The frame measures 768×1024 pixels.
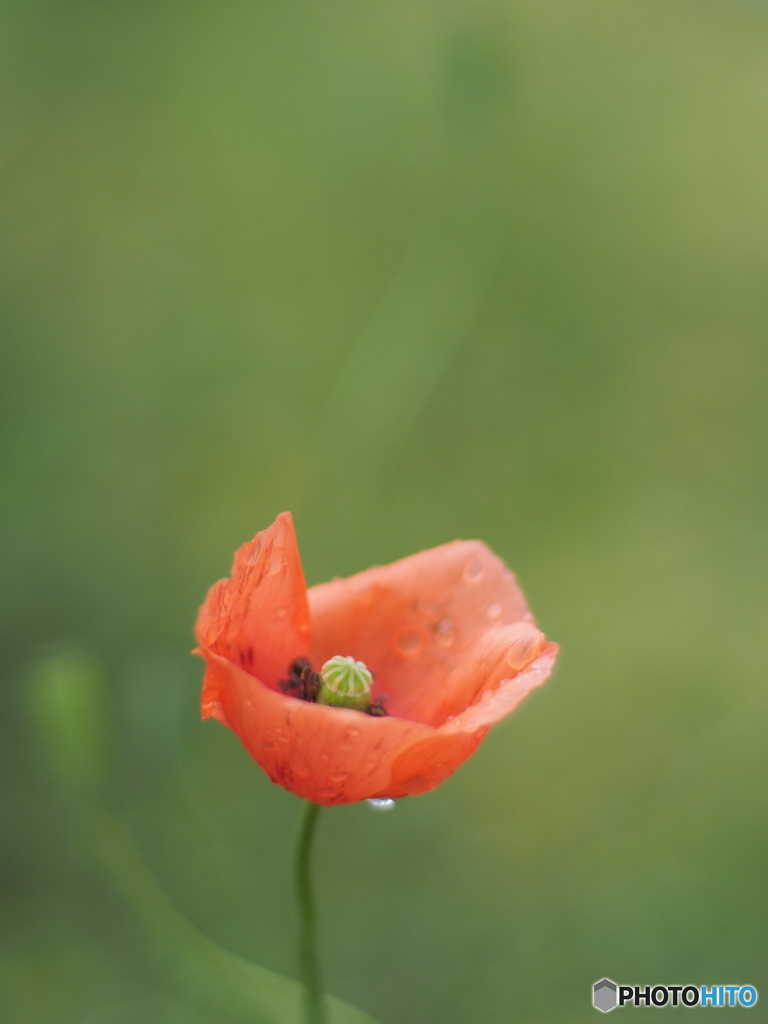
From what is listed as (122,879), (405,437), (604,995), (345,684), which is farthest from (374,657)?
(405,437)

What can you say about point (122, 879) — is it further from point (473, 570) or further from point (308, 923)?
point (473, 570)

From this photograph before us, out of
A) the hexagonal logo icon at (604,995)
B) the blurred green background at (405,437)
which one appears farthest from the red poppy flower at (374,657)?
the hexagonal logo icon at (604,995)

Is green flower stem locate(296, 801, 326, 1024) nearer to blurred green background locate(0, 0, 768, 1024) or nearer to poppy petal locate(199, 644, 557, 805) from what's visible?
poppy petal locate(199, 644, 557, 805)

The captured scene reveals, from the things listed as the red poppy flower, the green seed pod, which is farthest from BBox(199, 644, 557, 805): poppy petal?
the green seed pod

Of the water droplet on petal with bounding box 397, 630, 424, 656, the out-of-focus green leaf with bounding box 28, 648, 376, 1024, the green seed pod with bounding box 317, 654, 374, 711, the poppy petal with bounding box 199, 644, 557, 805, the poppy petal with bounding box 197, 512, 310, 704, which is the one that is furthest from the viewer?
the out-of-focus green leaf with bounding box 28, 648, 376, 1024

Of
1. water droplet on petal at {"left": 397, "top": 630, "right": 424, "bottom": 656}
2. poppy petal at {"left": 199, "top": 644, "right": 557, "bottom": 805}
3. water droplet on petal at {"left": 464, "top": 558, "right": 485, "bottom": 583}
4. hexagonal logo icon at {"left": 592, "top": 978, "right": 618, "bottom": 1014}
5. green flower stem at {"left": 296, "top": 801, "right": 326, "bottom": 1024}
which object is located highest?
water droplet on petal at {"left": 464, "top": 558, "right": 485, "bottom": 583}

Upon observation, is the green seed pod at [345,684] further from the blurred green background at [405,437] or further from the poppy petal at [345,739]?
the blurred green background at [405,437]
